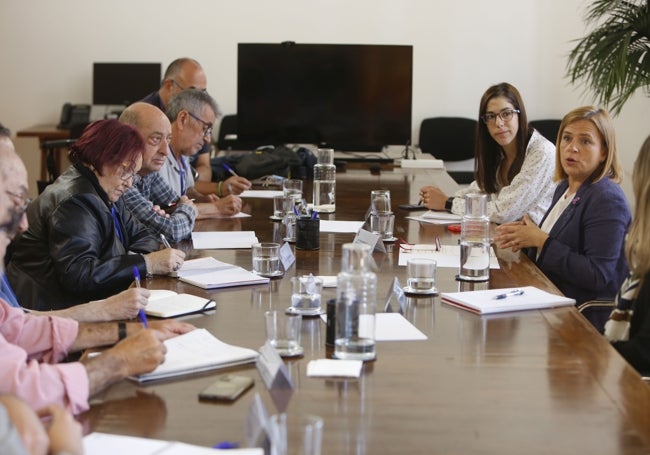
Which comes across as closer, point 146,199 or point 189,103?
point 146,199

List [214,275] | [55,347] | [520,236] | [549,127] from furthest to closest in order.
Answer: [549,127], [520,236], [214,275], [55,347]

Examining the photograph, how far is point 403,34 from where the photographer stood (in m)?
7.69

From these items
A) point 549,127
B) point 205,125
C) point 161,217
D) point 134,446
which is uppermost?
point 549,127

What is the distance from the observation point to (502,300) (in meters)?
2.43

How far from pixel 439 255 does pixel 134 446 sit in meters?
1.79

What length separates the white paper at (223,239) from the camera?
3.26 metres

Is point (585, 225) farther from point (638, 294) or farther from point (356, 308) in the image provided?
point (356, 308)

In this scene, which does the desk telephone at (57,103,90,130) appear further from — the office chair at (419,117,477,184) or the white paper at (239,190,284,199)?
the white paper at (239,190,284,199)

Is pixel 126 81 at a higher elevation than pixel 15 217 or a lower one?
higher

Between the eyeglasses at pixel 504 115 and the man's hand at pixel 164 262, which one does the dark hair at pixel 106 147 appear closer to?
the man's hand at pixel 164 262

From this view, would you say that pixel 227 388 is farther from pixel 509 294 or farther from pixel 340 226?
pixel 340 226

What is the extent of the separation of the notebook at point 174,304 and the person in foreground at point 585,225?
1.27m

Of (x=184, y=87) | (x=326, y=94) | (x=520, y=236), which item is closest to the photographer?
(x=520, y=236)

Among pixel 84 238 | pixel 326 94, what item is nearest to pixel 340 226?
pixel 84 238
